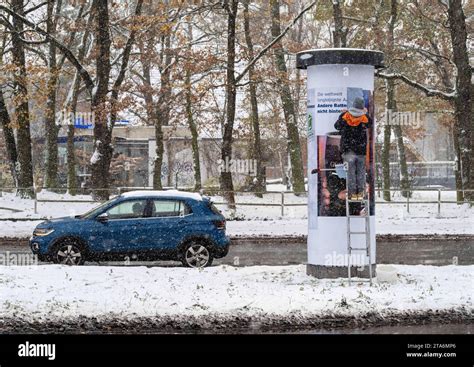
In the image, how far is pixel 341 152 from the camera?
45.1 ft

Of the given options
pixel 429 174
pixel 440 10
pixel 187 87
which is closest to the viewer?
pixel 187 87

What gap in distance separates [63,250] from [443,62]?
29204mm

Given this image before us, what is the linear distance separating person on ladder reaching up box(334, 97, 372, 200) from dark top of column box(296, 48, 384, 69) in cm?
66

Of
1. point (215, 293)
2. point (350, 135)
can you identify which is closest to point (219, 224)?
point (350, 135)

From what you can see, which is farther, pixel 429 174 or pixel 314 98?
pixel 429 174

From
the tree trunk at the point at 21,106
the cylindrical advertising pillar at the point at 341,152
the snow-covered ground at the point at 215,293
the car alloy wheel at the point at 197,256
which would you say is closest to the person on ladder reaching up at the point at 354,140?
the cylindrical advertising pillar at the point at 341,152

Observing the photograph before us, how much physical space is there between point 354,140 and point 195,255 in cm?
486

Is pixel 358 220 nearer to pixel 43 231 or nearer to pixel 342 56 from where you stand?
pixel 342 56

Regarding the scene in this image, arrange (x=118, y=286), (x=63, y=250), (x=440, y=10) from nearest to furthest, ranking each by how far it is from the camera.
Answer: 1. (x=118, y=286)
2. (x=63, y=250)
3. (x=440, y=10)

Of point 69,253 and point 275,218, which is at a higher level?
point 69,253

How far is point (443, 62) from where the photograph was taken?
135 ft

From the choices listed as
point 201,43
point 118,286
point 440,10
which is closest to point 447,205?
point 440,10

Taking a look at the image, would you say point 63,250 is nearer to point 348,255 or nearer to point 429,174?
point 348,255

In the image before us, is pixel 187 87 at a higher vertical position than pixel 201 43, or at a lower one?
lower
